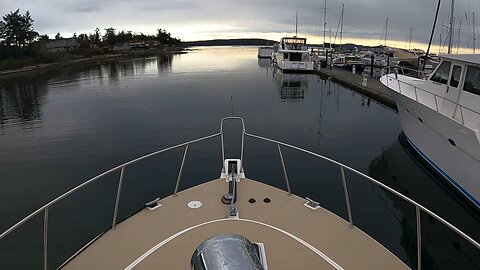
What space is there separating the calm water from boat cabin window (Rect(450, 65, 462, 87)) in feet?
9.41

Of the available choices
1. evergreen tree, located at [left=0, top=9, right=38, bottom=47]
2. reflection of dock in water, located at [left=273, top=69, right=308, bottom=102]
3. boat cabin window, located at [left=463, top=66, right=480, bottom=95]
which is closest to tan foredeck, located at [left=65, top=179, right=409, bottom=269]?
boat cabin window, located at [left=463, top=66, right=480, bottom=95]

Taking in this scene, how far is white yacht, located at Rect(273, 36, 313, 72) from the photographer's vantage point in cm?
4059

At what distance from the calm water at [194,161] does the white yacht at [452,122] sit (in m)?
0.83

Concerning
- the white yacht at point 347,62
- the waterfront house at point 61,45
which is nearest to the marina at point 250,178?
the white yacht at point 347,62

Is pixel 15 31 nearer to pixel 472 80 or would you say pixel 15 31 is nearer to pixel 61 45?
pixel 61 45

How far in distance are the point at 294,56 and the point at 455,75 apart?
34.5 meters

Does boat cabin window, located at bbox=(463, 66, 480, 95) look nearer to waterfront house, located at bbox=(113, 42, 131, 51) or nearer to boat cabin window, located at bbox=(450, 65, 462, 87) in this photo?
boat cabin window, located at bbox=(450, 65, 462, 87)

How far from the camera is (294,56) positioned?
4312cm

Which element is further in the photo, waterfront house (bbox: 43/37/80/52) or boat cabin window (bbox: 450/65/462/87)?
waterfront house (bbox: 43/37/80/52)

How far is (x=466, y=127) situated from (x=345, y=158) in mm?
5115

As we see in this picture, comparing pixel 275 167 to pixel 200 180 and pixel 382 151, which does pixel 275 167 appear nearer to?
pixel 200 180

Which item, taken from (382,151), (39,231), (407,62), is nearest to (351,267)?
(39,231)

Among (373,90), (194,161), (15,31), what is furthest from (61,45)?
(194,161)

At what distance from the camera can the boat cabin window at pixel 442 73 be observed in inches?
399
